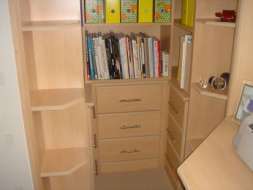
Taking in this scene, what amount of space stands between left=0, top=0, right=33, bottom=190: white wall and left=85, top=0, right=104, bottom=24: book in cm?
68

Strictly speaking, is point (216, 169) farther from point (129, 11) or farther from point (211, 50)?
point (129, 11)

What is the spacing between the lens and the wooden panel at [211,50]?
1710 mm

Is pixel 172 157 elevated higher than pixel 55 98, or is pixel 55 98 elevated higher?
pixel 55 98

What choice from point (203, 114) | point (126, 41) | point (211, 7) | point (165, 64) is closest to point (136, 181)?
point (203, 114)

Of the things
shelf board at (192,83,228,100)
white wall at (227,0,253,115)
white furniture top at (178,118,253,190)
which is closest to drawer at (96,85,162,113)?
shelf board at (192,83,228,100)

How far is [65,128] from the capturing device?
5.92 feet

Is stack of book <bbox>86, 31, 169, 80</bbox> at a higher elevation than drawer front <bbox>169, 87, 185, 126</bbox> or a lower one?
higher

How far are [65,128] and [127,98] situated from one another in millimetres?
525

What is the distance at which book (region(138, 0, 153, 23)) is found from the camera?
1.88 metres

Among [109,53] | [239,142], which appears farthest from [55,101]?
[239,142]

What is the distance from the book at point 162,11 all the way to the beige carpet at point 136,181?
121 cm

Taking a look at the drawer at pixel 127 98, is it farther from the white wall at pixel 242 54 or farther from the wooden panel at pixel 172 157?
the white wall at pixel 242 54

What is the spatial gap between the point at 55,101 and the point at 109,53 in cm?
61

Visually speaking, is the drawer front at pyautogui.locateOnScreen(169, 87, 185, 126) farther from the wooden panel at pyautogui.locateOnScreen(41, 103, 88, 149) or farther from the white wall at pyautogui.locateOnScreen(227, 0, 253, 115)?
the wooden panel at pyautogui.locateOnScreen(41, 103, 88, 149)
